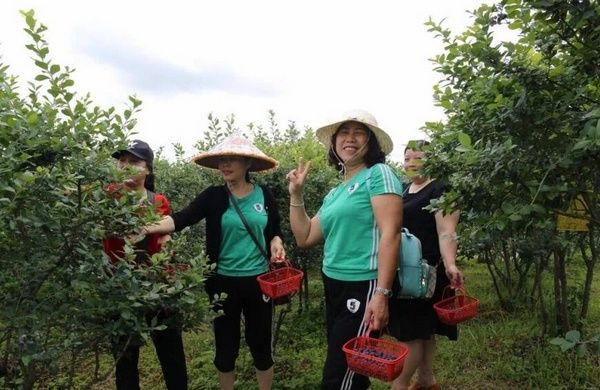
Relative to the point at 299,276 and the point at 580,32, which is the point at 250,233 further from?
the point at 580,32

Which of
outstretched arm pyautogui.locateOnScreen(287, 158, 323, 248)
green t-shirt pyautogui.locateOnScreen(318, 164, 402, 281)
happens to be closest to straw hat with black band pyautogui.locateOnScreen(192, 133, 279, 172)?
outstretched arm pyautogui.locateOnScreen(287, 158, 323, 248)

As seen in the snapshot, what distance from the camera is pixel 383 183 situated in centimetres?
238

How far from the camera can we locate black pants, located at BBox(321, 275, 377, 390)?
2.36 metres

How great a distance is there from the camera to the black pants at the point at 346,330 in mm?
2361

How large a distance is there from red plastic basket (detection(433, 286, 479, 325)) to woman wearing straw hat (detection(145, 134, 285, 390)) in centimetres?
101

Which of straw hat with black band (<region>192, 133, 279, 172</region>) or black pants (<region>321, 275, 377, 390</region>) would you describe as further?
straw hat with black band (<region>192, 133, 279, 172</region>)

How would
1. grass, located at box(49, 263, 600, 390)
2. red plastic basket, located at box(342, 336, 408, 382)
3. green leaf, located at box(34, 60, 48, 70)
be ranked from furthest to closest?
grass, located at box(49, 263, 600, 390) → red plastic basket, located at box(342, 336, 408, 382) → green leaf, located at box(34, 60, 48, 70)

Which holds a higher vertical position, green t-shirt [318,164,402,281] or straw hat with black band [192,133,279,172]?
straw hat with black band [192,133,279,172]

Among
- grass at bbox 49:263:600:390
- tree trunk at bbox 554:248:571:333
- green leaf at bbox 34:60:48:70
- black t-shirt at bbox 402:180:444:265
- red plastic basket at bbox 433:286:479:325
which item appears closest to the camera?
green leaf at bbox 34:60:48:70

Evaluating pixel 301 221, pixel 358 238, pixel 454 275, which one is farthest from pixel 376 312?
pixel 454 275

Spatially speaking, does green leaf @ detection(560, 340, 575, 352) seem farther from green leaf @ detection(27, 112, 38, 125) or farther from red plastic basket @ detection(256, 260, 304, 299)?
green leaf @ detection(27, 112, 38, 125)

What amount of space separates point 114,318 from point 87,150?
31.1 inches

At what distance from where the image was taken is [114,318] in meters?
2.29

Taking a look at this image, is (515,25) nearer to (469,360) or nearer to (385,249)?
(385,249)
